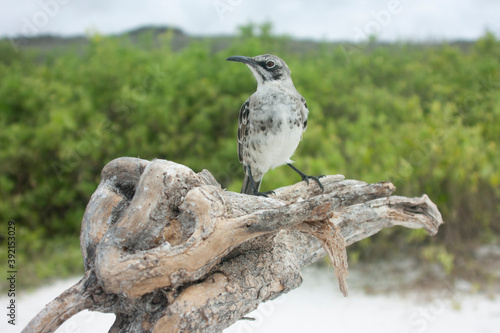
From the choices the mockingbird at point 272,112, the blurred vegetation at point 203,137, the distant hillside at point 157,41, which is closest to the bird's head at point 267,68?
the mockingbird at point 272,112

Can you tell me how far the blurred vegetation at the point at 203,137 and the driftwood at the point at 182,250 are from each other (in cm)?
268

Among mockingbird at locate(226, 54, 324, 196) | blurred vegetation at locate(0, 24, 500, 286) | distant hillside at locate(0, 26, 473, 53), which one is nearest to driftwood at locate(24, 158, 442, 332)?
mockingbird at locate(226, 54, 324, 196)

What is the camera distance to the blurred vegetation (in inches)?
212

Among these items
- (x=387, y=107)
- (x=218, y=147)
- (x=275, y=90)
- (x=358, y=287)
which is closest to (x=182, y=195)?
(x=275, y=90)

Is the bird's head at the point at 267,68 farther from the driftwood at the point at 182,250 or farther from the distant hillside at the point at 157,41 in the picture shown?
the distant hillside at the point at 157,41

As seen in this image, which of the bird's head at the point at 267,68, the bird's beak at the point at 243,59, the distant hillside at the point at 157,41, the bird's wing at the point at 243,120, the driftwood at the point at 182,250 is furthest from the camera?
the distant hillside at the point at 157,41

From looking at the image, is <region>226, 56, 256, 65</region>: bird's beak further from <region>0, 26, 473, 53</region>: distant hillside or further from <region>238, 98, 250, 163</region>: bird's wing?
<region>0, 26, 473, 53</region>: distant hillside

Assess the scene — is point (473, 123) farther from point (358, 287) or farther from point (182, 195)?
point (182, 195)

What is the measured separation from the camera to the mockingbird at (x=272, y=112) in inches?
126

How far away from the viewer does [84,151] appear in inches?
247

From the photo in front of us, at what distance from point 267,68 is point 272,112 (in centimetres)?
32

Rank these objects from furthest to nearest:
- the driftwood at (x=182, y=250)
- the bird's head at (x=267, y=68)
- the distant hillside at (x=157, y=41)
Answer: the distant hillside at (x=157, y=41)
the bird's head at (x=267, y=68)
the driftwood at (x=182, y=250)

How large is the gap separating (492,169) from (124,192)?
4687mm

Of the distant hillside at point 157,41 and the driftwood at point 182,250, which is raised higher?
the distant hillside at point 157,41
